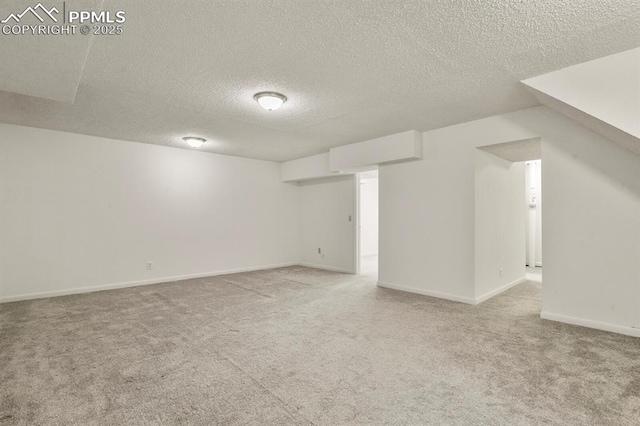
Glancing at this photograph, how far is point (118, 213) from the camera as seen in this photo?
16.6 ft

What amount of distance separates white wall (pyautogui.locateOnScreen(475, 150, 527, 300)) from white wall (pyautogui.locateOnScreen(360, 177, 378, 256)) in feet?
14.2

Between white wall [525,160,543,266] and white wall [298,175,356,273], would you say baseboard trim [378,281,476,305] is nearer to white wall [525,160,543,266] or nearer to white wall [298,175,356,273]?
white wall [298,175,356,273]

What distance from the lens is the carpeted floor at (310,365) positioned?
1.82 m

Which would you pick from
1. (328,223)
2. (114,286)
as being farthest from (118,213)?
(328,223)

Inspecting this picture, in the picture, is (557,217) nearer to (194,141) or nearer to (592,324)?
(592,324)

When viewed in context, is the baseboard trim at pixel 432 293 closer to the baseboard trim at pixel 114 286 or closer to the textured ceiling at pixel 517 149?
the textured ceiling at pixel 517 149

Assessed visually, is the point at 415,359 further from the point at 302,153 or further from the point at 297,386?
the point at 302,153

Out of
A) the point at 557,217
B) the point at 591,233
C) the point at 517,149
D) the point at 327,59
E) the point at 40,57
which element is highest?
the point at 327,59

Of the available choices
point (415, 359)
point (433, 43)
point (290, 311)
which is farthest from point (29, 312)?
point (433, 43)

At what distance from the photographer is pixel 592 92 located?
2.58 meters

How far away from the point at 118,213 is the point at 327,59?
442cm

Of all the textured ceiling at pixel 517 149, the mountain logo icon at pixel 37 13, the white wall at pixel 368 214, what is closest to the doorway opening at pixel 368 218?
the white wall at pixel 368 214

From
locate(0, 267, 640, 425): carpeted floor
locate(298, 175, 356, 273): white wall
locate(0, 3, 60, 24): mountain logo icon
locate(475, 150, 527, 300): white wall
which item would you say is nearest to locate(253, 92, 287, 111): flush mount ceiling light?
locate(0, 3, 60, 24): mountain logo icon

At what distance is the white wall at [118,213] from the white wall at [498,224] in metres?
4.34
